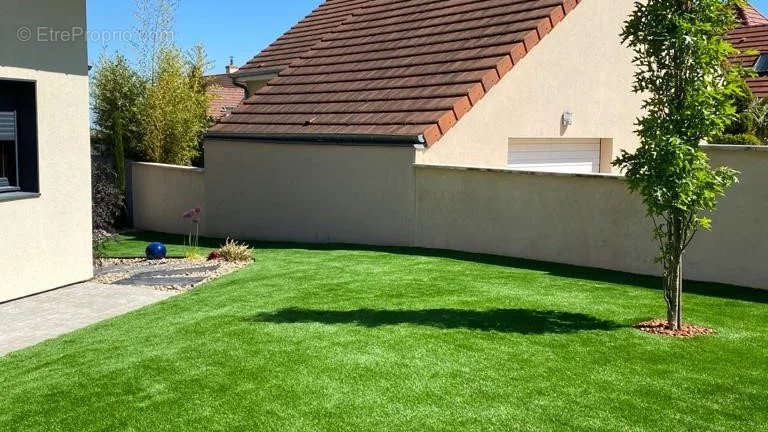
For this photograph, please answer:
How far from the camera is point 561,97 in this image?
1555 centimetres

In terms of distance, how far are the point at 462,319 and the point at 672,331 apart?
2030 mm

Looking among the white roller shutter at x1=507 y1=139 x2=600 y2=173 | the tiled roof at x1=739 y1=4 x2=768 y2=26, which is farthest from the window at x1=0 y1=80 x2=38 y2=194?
the tiled roof at x1=739 y1=4 x2=768 y2=26

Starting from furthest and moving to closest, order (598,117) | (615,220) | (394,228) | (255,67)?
(255,67) → (598,117) → (394,228) → (615,220)

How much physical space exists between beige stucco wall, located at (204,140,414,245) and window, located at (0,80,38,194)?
600 cm

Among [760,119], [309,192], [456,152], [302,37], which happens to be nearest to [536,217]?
[456,152]

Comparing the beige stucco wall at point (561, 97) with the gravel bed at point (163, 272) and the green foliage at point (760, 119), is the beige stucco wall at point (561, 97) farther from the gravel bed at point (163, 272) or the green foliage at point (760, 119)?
the gravel bed at point (163, 272)

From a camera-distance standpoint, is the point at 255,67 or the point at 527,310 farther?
the point at 255,67

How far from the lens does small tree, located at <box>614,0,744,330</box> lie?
6.64m

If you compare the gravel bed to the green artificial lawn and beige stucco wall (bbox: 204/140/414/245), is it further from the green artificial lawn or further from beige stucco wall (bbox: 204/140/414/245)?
beige stucco wall (bbox: 204/140/414/245)

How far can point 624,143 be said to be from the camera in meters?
17.2

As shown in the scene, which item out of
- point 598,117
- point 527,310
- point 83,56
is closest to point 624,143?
point 598,117

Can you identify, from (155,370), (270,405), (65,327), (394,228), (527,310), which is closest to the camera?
(270,405)

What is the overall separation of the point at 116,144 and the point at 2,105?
10282mm

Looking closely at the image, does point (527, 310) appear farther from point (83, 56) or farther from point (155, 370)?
point (83, 56)
